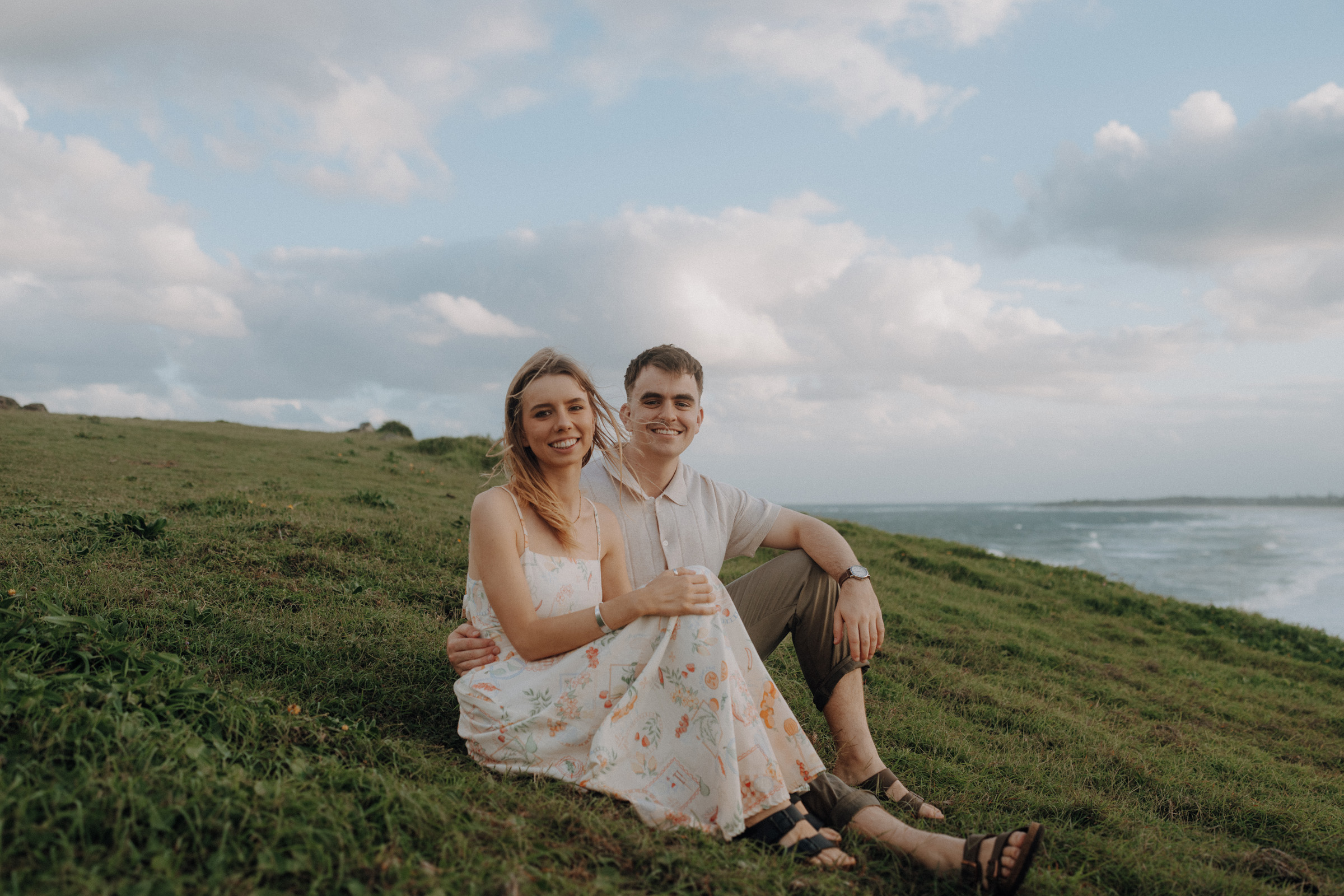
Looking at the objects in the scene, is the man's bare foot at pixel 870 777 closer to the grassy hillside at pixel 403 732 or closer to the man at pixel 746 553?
the man at pixel 746 553

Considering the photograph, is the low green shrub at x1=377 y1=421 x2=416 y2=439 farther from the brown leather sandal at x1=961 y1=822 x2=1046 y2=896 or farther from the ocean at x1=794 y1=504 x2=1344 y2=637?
the brown leather sandal at x1=961 y1=822 x2=1046 y2=896

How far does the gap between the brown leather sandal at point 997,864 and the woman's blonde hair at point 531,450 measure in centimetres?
211

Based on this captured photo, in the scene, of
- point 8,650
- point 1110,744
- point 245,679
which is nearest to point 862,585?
point 1110,744

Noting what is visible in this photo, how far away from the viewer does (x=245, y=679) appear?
3.86 m

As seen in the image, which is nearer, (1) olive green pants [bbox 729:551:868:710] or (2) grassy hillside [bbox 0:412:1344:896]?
(2) grassy hillside [bbox 0:412:1344:896]

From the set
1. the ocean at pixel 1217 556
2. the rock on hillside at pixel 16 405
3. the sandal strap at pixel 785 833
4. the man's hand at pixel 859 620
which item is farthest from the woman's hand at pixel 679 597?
the rock on hillside at pixel 16 405

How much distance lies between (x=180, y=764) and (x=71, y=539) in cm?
435

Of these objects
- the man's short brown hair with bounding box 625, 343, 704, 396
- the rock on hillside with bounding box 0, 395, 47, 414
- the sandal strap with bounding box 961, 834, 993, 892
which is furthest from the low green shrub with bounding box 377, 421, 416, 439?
the sandal strap with bounding box 961, 834, 993, 892

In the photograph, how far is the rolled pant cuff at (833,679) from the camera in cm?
396

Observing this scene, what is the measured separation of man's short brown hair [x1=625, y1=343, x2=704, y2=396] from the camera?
14.9 ft

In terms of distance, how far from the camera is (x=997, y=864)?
2.84 m

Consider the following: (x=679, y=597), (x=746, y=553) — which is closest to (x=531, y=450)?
(x=679, y=597)

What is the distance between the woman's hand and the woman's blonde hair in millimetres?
719

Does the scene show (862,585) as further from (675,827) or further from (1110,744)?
(1110,744)
